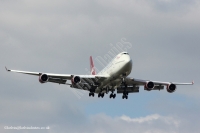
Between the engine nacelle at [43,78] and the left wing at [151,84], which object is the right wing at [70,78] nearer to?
the engine nacelle at [43,78]

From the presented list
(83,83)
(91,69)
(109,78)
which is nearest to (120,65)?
(109,78)

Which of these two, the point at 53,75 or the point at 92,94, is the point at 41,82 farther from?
the point at 92,94

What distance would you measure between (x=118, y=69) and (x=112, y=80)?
10.4 ft

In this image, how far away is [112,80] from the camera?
7644 cm

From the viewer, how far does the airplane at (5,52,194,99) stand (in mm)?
74125

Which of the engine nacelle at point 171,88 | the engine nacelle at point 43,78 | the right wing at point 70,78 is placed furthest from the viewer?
the engine nacelle at point 171,88

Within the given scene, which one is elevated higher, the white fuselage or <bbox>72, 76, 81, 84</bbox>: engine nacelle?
the white fuselage

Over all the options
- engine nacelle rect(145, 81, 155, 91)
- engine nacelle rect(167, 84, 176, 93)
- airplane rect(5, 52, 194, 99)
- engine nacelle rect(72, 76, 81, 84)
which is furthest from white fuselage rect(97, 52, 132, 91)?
engine nacelle rect(167, 84, 176, 93)

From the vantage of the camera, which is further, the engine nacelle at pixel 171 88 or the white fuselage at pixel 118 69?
the engine nacelle at pixel 171 88

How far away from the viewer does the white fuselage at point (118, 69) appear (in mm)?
73125

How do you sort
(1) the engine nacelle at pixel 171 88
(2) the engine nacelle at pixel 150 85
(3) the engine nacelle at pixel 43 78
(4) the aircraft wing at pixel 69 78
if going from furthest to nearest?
(1) the engine nacelle at pixel 171 88 < (2) the engine nacelle at pixel 150 85 < (4) the aircraft wing at pixel 69 78 < (3) the engine nacelle at pixel 43 78

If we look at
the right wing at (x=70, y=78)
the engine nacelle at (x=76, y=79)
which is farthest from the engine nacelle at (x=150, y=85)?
the engine nacelle at (x=76, y=79)

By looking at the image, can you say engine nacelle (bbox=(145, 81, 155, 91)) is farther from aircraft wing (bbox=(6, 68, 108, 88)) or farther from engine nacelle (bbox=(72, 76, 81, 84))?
engine nacelle (bbox=(72, 76, 81, 84))

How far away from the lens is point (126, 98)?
82688mm
